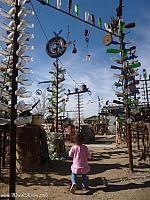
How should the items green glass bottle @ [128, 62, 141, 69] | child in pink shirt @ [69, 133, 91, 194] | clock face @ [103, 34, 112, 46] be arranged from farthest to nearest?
A: clock face @ [103, 34, 112, 46] → green glass bottle @ [128, 62, 141, 69] → child in pink shirt @ [69, 133, 91, 194]

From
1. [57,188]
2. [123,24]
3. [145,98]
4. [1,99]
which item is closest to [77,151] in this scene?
[57,188]

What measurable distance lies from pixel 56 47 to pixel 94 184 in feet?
22.6

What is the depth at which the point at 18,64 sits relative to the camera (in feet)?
19.8

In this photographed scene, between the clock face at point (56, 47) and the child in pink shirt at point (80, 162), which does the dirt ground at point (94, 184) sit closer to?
the child in pink shirt at point (80, 162)

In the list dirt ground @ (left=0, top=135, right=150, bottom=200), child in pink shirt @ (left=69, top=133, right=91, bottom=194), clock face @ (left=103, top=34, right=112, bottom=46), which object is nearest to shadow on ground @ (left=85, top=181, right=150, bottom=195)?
dirt ground @ (left=0, top=135, right=150, bottom=200)

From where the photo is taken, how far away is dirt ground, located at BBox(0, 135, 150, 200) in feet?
22.3

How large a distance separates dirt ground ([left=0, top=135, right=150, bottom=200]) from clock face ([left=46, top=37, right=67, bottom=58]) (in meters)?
4.77

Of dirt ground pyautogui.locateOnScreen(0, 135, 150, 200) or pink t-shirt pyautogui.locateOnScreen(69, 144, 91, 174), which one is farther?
pink t-shirt pyautogui.locateOnScreen(69, 144, 91, 174)

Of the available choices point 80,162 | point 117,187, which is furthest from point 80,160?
point 117,187

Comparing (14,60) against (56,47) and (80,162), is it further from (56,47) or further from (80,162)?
(56,47)

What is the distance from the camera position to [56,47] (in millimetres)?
12953

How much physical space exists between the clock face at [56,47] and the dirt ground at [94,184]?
4765 mm

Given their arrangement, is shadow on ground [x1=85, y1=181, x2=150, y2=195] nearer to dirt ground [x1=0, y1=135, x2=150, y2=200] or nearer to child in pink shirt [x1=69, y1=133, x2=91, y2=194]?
dirt ground [x1=0, y1=135, x2=150, y2=200]

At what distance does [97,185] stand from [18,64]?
396 cm
